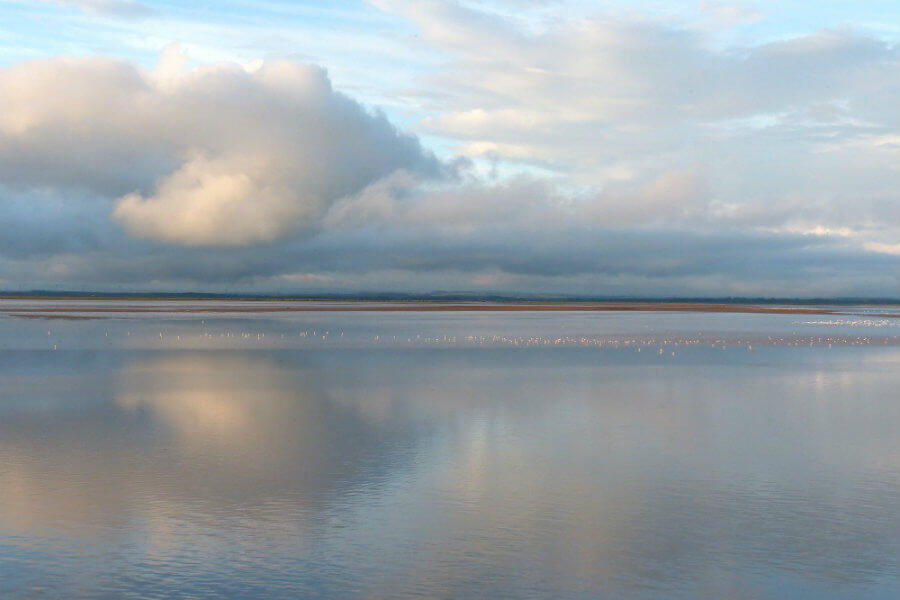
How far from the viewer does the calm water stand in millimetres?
11000

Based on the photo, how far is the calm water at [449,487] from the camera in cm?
1100

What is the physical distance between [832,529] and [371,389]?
19.4 m

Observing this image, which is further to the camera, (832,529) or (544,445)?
(544,445)

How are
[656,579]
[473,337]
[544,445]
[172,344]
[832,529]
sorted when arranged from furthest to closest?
[473,337] → [172,344] → [544,445] → [832,529] → [656,579]

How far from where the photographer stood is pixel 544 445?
19797 millimetres

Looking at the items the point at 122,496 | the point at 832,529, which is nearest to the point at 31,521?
the point at 122,496

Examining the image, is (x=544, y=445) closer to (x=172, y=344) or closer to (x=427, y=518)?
(x=427, y=518)

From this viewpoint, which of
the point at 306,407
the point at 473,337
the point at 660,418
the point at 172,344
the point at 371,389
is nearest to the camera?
the point at 660,418

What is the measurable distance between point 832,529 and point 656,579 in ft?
12.5

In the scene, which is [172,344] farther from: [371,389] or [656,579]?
[656,579]

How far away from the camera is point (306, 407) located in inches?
1017

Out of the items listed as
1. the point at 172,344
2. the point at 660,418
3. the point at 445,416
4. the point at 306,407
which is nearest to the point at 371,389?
the point at 306,407

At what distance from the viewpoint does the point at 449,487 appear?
15.6 meters

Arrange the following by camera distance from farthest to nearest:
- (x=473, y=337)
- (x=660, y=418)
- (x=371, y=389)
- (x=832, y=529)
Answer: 1. (x=473, y=337)
2. (x=371, y=389)
3. (x=660, y=418)
4. (x=832, y=529)
